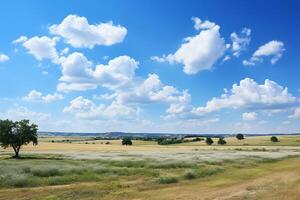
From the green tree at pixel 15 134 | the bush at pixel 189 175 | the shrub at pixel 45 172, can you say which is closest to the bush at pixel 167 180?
the bush at pixel 189 175

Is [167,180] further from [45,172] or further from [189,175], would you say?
[45,172]

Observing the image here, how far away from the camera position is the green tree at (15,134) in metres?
82.8

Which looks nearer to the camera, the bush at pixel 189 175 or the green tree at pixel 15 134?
the bush at pixel 189 175

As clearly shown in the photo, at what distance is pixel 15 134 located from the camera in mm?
83312

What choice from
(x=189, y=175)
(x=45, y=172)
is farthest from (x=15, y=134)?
(x=189, y=175)

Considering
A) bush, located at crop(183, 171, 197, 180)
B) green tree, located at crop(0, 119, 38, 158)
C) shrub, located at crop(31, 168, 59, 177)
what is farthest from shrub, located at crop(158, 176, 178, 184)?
green tree, located at crop(0, 119, 38, 158)

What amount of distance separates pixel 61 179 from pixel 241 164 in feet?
90.2

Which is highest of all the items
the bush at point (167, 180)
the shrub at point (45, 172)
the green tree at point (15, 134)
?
the green tree at point (15, 134)

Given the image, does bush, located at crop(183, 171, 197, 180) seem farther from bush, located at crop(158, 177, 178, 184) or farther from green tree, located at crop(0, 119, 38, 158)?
green tree, located at crop(0, 119, 38, 158)

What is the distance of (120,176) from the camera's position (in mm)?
39375

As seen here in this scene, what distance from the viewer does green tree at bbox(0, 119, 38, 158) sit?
272ft

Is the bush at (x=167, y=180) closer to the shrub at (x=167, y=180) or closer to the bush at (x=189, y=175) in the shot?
the shrub at (x=167, y=180)

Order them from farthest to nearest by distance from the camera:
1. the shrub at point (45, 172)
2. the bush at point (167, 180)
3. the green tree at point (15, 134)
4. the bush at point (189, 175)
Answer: the green tree at point (15, 134) < the shrub at point (45, 172) < the bush at point (189, 175) < the bush at point (167, 180)

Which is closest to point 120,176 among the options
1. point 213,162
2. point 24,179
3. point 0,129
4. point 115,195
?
point 24,179
